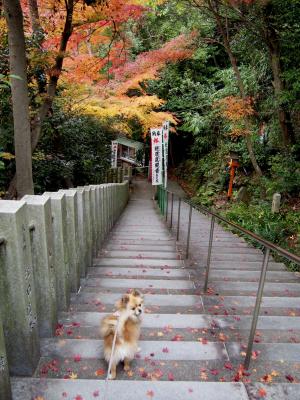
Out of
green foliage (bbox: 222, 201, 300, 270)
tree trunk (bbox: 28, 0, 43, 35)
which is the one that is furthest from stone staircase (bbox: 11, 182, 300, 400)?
tree trunk (bbox: 28, 0, 43, 35)

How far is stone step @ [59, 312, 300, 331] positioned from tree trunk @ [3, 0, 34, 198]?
336 cm

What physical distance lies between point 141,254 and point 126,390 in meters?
3.30

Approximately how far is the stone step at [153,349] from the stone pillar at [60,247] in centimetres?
44

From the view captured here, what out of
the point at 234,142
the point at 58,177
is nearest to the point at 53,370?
the point at 58,177

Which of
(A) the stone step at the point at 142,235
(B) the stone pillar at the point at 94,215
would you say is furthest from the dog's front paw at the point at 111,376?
(A) the stone step at the point at 142,235

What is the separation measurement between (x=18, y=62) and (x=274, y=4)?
598 centimetres

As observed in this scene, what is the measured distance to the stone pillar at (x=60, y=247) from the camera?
255cm

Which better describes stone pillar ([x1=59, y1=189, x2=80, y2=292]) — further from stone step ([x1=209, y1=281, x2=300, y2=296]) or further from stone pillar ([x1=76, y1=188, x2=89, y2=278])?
stone step ([x1=209, y1=281, x2=300, y2=296])

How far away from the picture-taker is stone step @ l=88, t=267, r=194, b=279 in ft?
12.9

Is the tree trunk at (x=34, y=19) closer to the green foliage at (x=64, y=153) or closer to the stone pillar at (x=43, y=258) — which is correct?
the green foliage at (x=64, y=153)

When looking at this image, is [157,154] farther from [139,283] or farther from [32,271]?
[32,271]

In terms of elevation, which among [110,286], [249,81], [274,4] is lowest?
[110,286]

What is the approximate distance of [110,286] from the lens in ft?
11.4

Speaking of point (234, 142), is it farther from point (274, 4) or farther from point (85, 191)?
point (85, 191)
